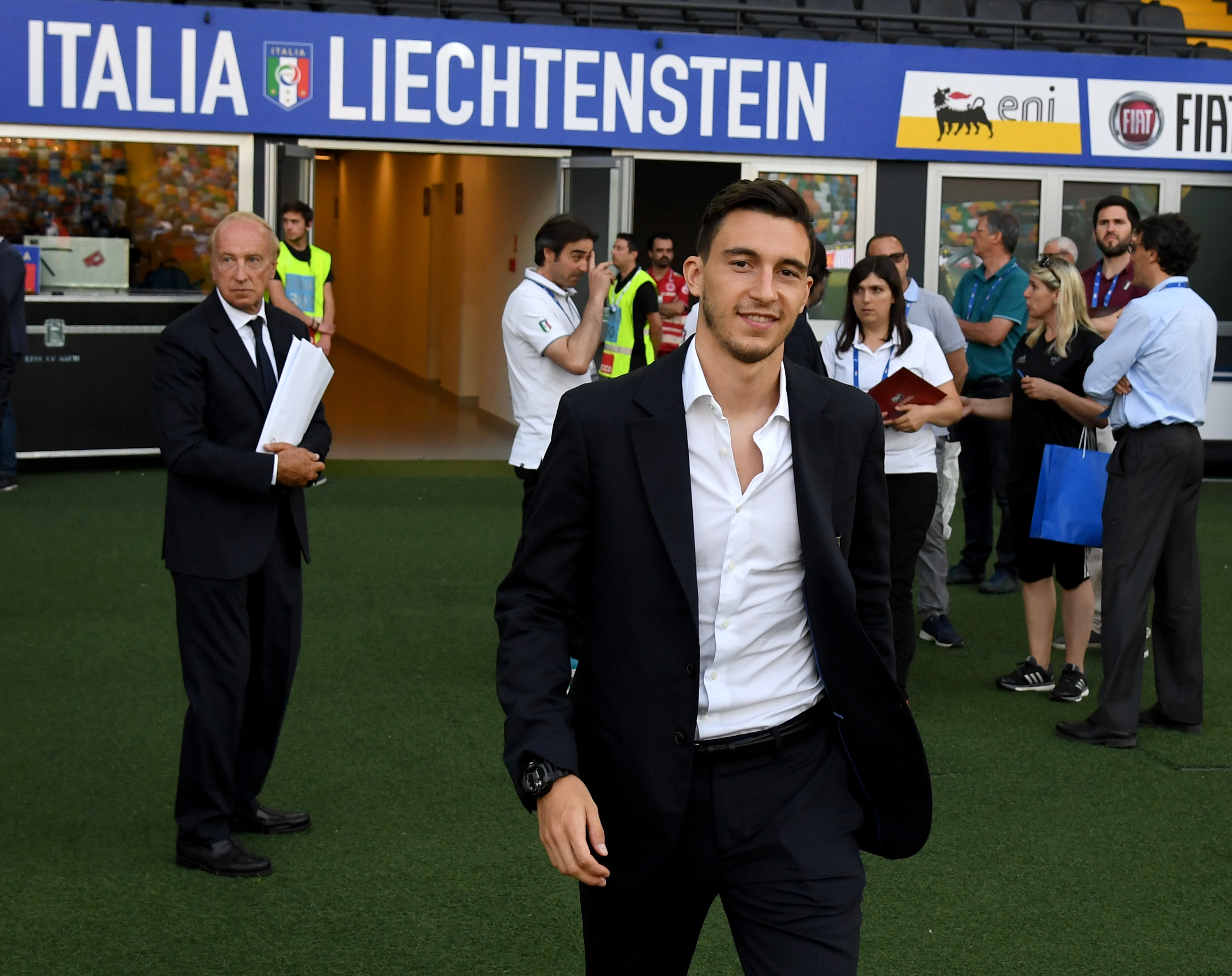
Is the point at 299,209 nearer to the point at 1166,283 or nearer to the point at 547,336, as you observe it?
the point at 547,336

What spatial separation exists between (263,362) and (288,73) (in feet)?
25.0

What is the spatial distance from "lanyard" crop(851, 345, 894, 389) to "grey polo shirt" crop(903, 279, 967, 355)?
0.92 metres

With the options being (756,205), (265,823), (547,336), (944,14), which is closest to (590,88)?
(944,14)

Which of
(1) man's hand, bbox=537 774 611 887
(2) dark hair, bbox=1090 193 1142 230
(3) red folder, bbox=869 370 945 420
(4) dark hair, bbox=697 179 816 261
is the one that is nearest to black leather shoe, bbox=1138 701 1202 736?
(3) red folder, bbox=869 370 945 420

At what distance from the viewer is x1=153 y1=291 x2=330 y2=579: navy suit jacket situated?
12.5 feet

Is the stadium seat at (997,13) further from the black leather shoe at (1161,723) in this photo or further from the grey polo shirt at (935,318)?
the black leather shoe at (1161,723)

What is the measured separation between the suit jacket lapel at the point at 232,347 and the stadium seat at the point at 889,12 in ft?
35.6

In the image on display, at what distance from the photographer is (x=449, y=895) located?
3.81 metres

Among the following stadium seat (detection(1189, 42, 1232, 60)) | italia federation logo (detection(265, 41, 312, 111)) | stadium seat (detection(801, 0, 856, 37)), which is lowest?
italia federation logo (detection(265, 41, 312, 111))

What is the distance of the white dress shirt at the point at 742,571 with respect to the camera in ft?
6.99

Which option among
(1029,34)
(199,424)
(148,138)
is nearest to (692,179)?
(1029,34)

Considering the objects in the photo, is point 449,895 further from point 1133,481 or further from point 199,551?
point 1133,481

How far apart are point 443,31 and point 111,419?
3833 mm

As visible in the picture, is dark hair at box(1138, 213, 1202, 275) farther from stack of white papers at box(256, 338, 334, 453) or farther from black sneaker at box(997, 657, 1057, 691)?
stack of white papers at box(256, 338, 334, 453)
